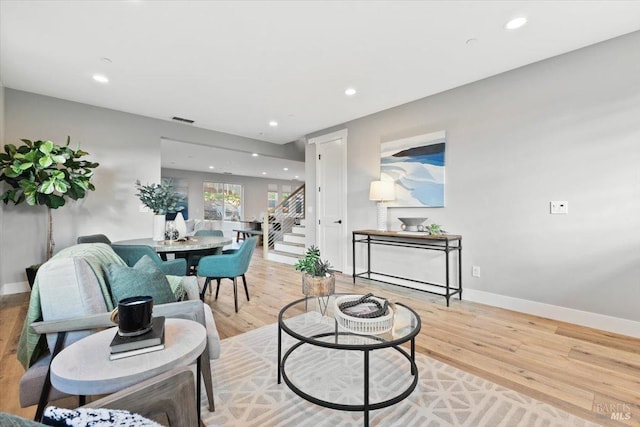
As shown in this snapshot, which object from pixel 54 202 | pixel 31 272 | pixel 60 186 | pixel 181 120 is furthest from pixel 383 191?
pixel 31 272

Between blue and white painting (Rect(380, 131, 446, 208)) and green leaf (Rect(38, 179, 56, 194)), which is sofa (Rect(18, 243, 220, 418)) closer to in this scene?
green leaf (Rect(38, 179, 56, 194))

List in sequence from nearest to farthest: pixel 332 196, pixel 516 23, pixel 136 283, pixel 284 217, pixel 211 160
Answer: pixel 136 283, pixel 516 23, pixel 332 196, pixel 284 217, pixel 211 160

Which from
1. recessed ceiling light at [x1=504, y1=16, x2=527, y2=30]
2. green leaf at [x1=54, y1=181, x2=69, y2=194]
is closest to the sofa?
green leaf at [x1=54, y1=181, x2=69, y2=194]

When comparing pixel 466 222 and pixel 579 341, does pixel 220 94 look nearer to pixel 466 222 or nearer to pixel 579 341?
pixel 466 222

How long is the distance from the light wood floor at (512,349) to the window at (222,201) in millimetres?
8247

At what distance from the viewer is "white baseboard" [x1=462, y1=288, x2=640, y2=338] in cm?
258

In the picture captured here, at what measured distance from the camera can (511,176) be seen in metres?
3.24

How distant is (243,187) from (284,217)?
6.14 m

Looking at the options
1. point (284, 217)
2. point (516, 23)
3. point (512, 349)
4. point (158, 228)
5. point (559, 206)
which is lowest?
point (512, 349)

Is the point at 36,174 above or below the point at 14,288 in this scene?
above

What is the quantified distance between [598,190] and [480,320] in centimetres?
163

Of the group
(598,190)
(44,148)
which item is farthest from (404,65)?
(44,148)

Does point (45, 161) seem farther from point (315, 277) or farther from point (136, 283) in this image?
point (315, 277)

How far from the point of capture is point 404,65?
3.09 metres
